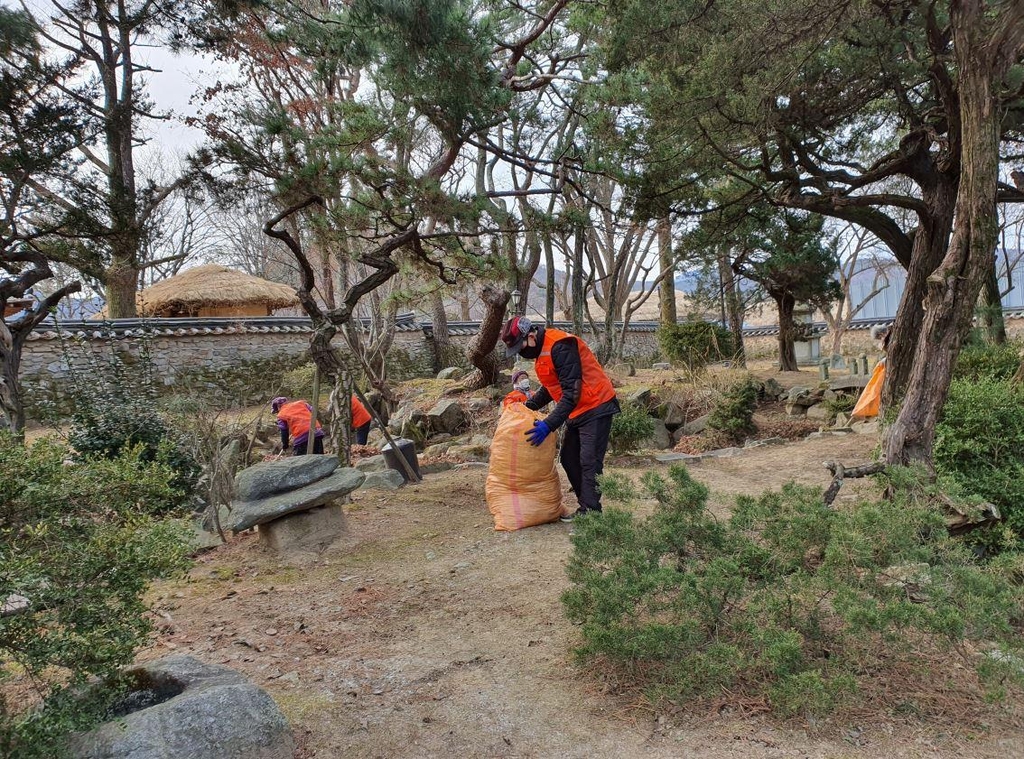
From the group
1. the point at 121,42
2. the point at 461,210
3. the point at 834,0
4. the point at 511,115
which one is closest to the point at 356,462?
the point at 461,210

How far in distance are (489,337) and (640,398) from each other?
3.06 meters

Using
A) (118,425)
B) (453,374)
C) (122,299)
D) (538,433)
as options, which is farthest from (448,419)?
(122,299)

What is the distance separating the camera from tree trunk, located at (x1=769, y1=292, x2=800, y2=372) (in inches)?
553

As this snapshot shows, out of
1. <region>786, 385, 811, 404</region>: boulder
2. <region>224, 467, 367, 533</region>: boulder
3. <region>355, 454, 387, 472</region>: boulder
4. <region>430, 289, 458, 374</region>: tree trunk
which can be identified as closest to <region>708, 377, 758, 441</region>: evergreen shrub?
<region>786, 385, 811, 404</region>: boulder

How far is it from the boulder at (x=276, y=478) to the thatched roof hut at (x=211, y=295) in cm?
1246

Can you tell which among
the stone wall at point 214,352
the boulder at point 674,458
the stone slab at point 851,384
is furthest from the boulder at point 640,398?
the stone wall at point 214,352

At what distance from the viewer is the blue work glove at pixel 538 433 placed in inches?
188

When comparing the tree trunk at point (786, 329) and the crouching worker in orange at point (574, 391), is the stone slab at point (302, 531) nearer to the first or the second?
the crouching worker in orange at point (574, 391)

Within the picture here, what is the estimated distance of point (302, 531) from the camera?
4.95 meters

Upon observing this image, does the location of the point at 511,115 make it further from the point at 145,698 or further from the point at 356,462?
the point at 145,698

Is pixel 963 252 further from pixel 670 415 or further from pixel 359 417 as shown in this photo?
pixel 359 417

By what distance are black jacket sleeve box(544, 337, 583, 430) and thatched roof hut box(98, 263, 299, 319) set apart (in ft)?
43.6

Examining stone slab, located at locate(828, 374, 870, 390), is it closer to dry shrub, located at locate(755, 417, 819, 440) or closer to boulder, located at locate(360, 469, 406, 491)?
dry shrub, located at locate(755, 417, 819, 440)

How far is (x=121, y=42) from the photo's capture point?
7738mm
